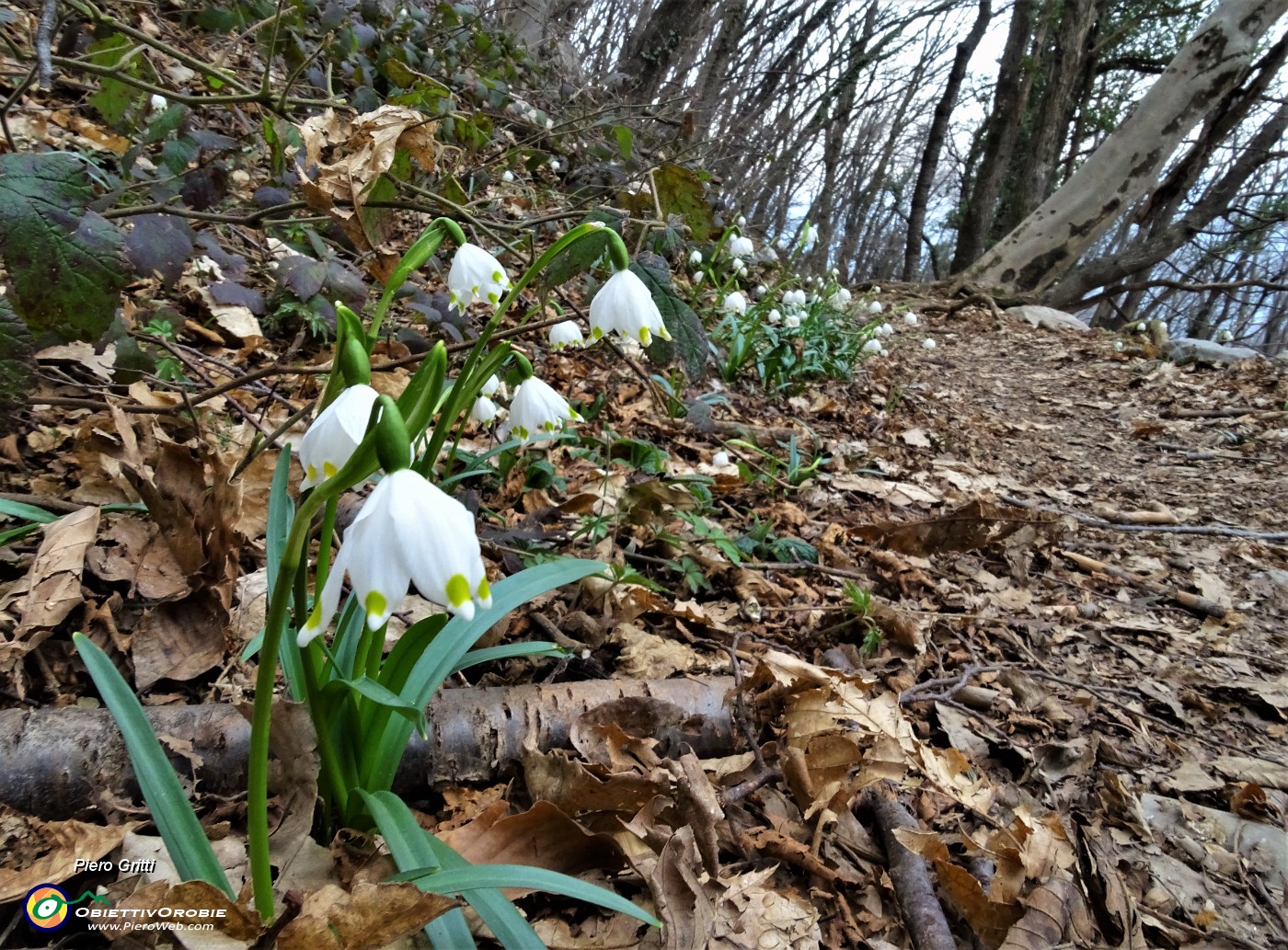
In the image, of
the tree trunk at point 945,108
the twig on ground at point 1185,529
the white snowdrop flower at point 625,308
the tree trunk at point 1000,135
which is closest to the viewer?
the white snowdrop flower at point 625,308

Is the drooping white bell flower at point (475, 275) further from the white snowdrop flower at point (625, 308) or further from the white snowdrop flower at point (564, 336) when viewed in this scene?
the white snowdrop flower at point (564, 336)

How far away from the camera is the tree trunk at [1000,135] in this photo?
12.2m

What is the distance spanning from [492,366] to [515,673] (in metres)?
0.72

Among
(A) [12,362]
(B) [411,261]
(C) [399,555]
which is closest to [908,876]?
(C) [399,555]

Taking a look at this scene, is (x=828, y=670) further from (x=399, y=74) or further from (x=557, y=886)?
(x=399, y=74)

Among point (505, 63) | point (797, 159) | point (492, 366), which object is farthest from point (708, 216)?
point (797, 159)

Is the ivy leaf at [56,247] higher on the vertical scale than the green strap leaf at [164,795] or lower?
higher

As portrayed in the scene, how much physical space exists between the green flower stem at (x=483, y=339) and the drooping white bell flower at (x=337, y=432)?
0.41ft

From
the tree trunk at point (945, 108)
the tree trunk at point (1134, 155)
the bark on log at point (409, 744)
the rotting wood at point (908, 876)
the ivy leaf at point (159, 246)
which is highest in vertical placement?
the tree trunk at point (945, 108)

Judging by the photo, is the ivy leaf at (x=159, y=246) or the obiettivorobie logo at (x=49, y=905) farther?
the ivy leaf at (x=159, y=246)

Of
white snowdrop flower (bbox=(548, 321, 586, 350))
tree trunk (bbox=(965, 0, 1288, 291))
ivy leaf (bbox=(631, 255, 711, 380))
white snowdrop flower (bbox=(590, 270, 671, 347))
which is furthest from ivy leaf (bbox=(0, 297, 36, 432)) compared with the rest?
tree trunk (bbox=(965, 0, 1288, 291))

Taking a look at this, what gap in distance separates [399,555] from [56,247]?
0.77m

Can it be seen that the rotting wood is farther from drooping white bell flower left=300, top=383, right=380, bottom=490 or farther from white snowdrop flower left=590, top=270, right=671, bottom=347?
drooping white bell flower left=300, top=383, right=380, bottom=490

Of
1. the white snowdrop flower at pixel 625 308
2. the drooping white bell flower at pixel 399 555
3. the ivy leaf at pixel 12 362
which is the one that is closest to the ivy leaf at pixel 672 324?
the white snowdrop flower at pixel 625 308
